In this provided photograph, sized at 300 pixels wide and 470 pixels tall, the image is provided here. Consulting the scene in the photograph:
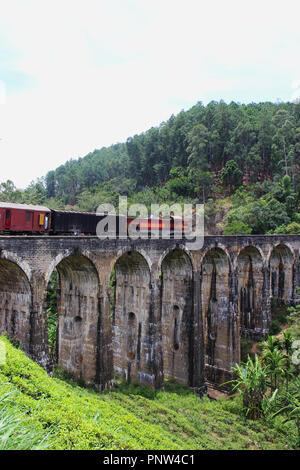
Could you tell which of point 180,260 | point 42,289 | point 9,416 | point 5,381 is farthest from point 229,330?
point 9,416

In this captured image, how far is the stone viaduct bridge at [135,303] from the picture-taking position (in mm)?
13803

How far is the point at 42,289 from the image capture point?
13859 mm

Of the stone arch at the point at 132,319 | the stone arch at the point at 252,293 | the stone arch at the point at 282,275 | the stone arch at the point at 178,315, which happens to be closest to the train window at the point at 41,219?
the stone arch at the point at 132,319

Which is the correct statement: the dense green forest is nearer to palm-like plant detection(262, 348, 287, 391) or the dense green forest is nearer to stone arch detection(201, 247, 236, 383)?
stone arch detection(201, 247, 236, 383)

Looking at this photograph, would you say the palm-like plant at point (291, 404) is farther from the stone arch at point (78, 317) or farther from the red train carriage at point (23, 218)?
the red train carriage at point (23, 218)

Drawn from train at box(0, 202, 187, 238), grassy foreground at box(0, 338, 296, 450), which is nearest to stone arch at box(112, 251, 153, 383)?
grassy foreground at box(0, 338, 296, 450)

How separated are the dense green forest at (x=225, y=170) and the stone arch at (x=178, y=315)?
18766mm

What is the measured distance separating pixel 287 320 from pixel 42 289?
23.5m

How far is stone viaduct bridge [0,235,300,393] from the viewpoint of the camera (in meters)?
13.8

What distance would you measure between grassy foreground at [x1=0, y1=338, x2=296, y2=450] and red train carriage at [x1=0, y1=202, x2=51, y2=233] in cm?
546

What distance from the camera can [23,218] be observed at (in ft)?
53.8

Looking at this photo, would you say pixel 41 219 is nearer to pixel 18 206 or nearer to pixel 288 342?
pixel 18 206

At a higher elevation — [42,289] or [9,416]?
[42,289]
